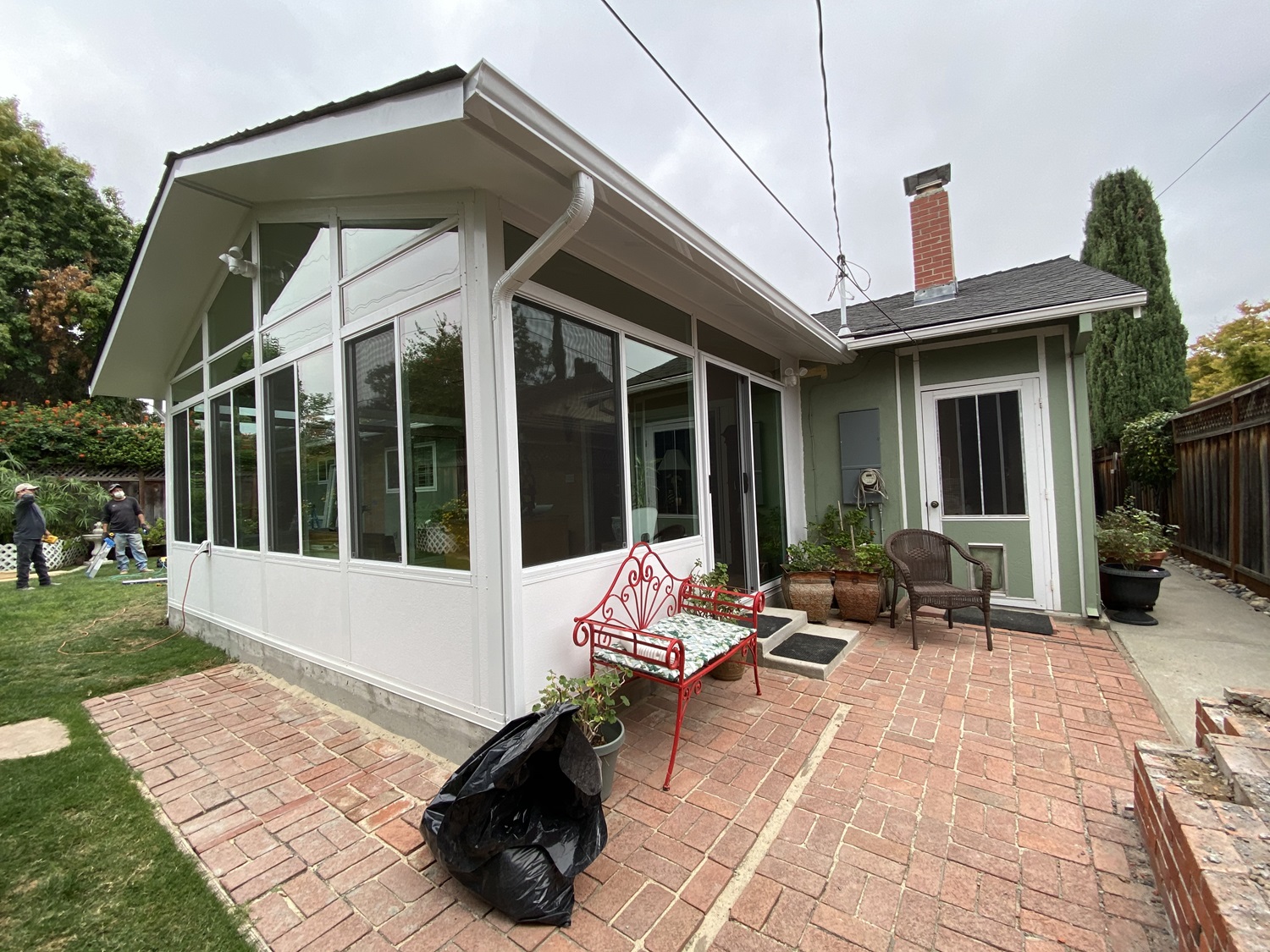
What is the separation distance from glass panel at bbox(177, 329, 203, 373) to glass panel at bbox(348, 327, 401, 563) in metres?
3.05

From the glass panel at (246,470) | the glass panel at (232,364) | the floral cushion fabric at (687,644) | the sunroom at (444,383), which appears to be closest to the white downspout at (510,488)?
the sunroom at (444,383)

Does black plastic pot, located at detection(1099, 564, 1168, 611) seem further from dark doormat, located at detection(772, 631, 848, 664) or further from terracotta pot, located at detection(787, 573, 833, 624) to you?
dark doormat, located at detection(772, 631, 848, 664)

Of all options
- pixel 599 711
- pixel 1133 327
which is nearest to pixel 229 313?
pixel 599 711

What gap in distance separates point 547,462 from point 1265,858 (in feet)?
8.55

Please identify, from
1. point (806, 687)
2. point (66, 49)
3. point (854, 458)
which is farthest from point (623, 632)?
point (66, 49)

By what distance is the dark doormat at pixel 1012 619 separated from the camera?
424cm

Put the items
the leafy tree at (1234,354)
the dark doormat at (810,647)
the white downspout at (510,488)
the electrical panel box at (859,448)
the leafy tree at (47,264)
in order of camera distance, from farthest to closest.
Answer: the leafy tree at (47,264)
the leafy tree at (1234,354)
the electrical panel box at (859,448)
the dark doormat at (810,647)
the white downspout at (510,488)

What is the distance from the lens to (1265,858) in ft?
3.99

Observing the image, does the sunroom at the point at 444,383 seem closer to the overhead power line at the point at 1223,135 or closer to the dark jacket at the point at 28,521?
the overhead power line at the point at 1223,135

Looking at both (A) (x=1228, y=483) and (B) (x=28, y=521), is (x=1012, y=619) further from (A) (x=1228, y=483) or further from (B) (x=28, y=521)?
(B) (x=28, y=521)

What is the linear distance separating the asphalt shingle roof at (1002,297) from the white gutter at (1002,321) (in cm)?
4

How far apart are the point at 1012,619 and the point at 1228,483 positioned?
352 centimetres

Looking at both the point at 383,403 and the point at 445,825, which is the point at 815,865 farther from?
the point at 383,403

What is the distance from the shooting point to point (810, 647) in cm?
382
